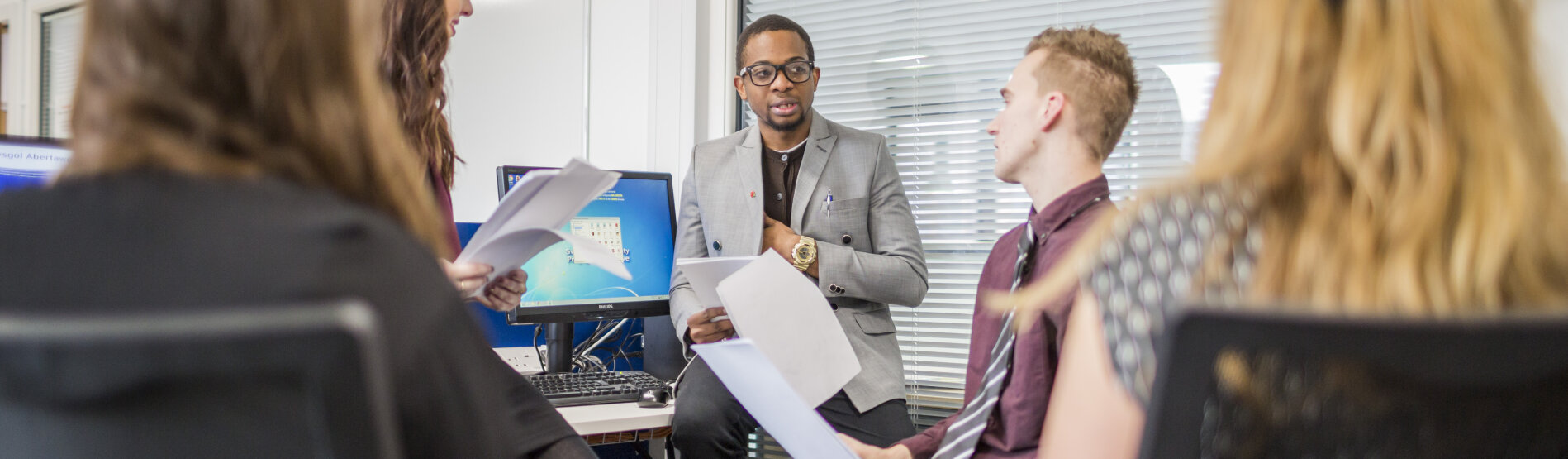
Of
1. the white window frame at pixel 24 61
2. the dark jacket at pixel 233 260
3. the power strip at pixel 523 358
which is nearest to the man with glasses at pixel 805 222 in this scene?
the power strip at pixel 523 358

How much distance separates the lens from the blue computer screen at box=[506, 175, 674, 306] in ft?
8.26

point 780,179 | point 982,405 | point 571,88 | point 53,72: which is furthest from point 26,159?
point 53,72

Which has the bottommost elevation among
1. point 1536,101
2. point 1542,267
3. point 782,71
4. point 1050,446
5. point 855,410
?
point 855,410

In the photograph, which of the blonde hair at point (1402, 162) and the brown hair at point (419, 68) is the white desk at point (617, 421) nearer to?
the brown hair at point (419, 68)

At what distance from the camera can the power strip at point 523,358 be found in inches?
101

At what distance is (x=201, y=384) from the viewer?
513 millimetres

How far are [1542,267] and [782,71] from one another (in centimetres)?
216

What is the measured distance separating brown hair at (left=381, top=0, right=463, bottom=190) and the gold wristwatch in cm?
103

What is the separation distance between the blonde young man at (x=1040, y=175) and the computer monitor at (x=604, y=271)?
113cm

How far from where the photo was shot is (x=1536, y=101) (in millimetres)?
685

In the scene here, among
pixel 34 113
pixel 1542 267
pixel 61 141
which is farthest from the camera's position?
pixel 34 113

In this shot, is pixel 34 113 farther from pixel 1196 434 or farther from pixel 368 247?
pixel 1196 434

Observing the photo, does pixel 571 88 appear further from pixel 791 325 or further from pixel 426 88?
pixel 791 325

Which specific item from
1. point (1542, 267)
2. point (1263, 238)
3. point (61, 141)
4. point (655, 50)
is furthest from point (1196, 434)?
point (655, 50)
